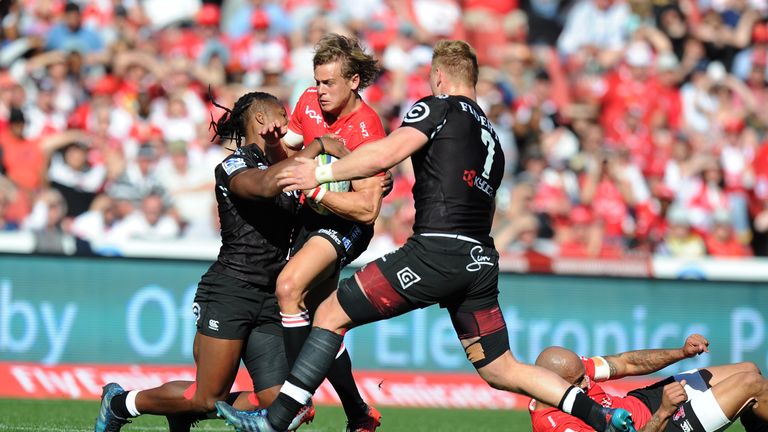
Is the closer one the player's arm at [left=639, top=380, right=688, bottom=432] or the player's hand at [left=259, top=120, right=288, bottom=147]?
the player's arm at [left=639, top=380, right=688, bottom=432]

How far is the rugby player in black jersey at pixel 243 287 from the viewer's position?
698 centimetres

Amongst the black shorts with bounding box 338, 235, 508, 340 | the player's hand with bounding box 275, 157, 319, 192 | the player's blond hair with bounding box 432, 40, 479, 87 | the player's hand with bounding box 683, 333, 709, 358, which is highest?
the player's blond hair with bounding box 432, 40, 479, 87

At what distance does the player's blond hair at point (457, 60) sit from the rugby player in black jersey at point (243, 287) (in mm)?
822

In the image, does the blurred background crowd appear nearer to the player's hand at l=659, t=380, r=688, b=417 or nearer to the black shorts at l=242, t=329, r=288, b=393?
the black shorts at l=242, t=329, r=288, b=393

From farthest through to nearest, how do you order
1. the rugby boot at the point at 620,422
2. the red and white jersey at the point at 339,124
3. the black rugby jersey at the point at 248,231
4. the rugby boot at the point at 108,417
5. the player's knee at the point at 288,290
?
the red and white jersey at the point at 339,124 < the rugby boot at the point at 108,417 < the black rugby jersey at the point at 248,231 < the player's knee at the point at 288,290 < the rugby boot at the point at 620,422

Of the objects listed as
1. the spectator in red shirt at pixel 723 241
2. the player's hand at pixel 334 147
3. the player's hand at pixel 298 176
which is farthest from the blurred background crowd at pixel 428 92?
the player's hand at pixel 298 176

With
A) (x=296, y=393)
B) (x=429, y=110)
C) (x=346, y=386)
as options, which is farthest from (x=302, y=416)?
(x=429, y=110)

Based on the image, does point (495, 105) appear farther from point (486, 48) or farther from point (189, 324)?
point (189, 324)

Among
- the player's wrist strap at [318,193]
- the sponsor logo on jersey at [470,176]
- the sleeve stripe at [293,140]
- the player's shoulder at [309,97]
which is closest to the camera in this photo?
the sponsor logo on jersey at [470,176]

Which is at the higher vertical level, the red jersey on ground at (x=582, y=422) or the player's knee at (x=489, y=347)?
the player's knee at (x=489, y=347)

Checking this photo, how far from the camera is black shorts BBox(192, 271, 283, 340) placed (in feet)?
23.0

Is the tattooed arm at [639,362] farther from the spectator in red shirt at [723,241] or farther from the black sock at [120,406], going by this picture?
the spectator in red shirt at [723,241]

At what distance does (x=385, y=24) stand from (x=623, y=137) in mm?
3913

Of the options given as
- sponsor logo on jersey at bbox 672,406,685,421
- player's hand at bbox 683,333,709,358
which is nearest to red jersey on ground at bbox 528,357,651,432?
sponsor logo on jersey at bbox 672,406,685,421
